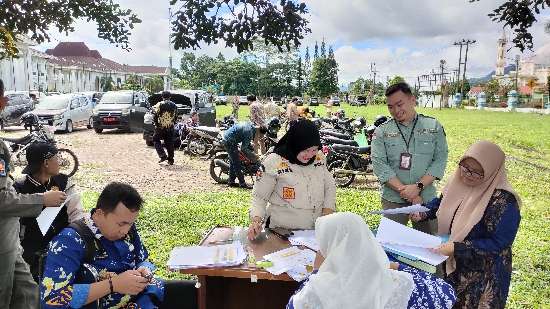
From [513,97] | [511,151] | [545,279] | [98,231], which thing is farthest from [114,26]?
[513,97]

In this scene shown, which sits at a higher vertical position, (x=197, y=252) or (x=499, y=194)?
(x=499, y=194)

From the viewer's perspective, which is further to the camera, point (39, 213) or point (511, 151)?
point (511, 151)

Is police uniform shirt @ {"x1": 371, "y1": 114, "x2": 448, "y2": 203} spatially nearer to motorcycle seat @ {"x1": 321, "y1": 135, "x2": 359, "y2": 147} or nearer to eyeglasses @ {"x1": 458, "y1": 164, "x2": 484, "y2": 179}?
eyeglasses @ {"x1": 458, "y1": 164, "x2": 484, "y2": 179}

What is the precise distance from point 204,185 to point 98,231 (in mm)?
7073

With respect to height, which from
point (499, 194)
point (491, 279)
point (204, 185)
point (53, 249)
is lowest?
point (204, 185)

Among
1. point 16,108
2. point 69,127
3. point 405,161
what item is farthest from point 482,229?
point 16,108

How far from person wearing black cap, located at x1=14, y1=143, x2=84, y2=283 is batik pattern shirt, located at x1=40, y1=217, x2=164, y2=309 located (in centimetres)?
73

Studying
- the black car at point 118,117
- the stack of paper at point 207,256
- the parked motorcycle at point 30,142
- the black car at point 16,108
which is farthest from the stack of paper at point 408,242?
the black car at point 16,108

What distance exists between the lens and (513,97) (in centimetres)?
5294

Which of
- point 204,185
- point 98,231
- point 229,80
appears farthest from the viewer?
point 229,80

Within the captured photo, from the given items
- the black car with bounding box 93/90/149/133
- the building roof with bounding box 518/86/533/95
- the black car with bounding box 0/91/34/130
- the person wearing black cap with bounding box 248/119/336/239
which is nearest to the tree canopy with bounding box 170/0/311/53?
the person wearing black cap with bounding box 248/119/336/239

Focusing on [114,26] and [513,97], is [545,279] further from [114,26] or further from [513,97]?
[513,97]

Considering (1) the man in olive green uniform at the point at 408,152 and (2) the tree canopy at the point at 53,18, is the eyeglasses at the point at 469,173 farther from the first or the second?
(2) the tree canopy at the point at 53,18

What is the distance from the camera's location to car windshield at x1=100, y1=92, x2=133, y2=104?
60.3 feet
